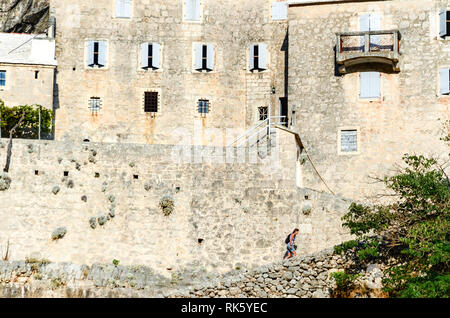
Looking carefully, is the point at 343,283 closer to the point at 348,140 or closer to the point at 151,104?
the point at 348,140

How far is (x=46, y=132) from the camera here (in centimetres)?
4019

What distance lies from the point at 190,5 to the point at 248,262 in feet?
44.4

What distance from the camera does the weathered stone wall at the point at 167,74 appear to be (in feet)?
140

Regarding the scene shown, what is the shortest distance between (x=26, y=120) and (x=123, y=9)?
7458 mm

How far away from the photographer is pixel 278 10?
43.4 metres

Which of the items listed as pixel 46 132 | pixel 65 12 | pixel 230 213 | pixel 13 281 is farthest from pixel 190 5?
pixel 13 281

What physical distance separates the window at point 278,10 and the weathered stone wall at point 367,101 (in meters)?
2.17

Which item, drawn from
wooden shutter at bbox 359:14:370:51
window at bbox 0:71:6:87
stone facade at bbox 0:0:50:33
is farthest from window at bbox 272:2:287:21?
window at bbox 0:71:6:87

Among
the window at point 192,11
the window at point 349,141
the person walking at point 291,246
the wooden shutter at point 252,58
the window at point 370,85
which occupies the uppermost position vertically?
the window at point 192,11

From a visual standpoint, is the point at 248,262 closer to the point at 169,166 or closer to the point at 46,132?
the point at 169,166

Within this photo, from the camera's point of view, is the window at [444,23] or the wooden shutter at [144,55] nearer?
the window at [444,23]

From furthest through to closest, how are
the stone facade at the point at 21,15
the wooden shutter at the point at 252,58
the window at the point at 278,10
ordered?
the stone facade at the point at 21,15
the window at the point at 278,10
the wooden shutter at the point at 252,58

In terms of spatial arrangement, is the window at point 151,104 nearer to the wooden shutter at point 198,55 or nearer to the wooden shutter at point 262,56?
the wooden shutter at point 198,55

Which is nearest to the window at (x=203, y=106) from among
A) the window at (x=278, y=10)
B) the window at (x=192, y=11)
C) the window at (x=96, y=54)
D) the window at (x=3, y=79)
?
the window at (x=192, y=11)
